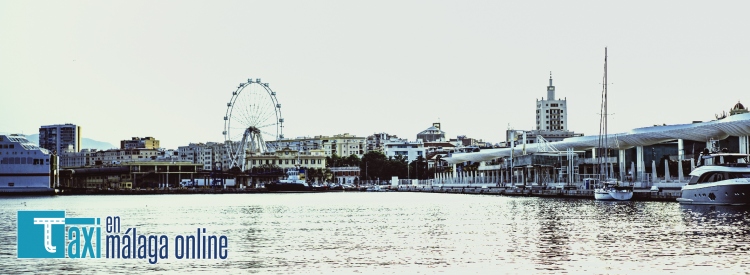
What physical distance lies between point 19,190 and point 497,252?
144 metres

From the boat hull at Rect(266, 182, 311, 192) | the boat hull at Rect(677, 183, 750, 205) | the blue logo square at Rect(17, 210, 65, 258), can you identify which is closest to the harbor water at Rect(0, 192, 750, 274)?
the blue logo square at Rect(17, 210, 65, 258)

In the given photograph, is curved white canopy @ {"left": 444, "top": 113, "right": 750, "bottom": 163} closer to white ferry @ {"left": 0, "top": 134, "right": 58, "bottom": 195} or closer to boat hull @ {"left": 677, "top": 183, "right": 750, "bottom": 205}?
boat hull @ {"left": 677, "top": 183, "right": 750, "bottom": 205}

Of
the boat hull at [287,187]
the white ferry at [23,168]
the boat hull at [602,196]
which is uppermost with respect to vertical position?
the white ferry at [23,168]

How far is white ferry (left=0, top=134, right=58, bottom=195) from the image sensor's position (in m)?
170

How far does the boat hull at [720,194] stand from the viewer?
70000mm

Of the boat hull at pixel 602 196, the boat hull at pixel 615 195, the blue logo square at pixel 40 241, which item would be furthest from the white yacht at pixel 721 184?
the blue logo square at pixel 40 241

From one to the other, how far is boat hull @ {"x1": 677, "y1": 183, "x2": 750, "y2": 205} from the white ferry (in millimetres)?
123398

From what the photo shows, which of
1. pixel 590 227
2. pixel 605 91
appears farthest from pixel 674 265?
pixel 605 91

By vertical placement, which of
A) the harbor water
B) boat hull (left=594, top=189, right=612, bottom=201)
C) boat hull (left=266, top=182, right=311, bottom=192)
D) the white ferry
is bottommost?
the harbor water

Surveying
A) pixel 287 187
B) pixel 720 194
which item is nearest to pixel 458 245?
pixel 720 194

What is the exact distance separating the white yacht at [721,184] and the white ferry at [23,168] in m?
124

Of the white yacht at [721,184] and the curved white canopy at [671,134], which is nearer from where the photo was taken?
the white yacht at [721,184]

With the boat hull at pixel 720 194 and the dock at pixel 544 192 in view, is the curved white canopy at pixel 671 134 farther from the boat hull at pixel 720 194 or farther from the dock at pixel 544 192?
the boat hull at pixel 720 194

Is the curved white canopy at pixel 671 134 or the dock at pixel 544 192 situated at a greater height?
the curved white canopy at pixel 671 134
